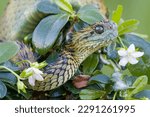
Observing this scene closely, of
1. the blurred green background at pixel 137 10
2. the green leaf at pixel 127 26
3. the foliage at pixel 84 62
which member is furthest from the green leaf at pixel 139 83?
the blurred green background at pixel 137 10

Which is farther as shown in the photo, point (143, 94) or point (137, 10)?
point (137, 10)

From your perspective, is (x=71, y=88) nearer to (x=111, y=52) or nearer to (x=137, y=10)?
(x=111, y=52)

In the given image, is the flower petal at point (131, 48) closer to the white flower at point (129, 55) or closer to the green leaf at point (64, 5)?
the white flower at point (129, 55)

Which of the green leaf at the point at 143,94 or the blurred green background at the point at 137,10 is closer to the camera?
the green leaf at the point at 143,94

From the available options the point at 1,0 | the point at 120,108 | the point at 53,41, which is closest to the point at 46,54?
the point at 53,41

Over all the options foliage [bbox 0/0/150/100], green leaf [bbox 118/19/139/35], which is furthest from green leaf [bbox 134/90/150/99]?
green leaf [bbox 118/19/139/35]

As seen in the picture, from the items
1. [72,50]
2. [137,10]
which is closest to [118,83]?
[72,50]

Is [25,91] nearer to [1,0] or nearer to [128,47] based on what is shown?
[128,47]
